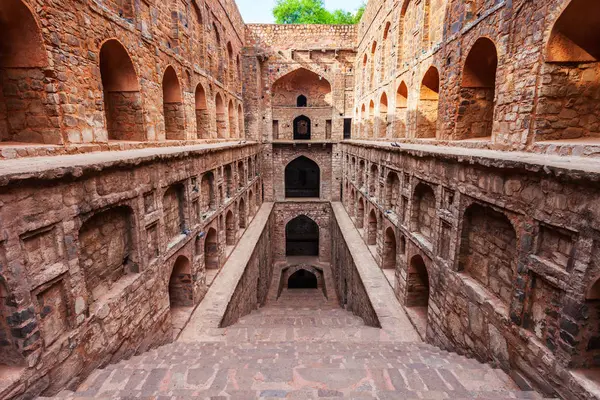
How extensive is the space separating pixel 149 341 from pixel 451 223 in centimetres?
503

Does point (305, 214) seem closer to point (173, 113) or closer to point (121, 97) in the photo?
point (173, 113)

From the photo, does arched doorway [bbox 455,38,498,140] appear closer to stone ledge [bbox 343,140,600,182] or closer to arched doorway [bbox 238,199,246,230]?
stone ledge [bbox 343,140,600,182]

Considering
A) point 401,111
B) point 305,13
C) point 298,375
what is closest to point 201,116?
point 401,111

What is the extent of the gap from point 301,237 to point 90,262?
15.9m

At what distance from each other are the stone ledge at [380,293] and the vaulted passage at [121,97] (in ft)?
19.7

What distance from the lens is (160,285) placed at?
18.9ft

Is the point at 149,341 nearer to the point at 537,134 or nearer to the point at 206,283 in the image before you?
the point at 206,283

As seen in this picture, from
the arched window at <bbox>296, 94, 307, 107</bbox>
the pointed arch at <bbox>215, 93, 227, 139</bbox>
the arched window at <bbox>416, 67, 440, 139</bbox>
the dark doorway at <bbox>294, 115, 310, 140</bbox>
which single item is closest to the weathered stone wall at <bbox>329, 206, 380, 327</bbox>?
the arched window at <bbox>416, 67, 440, 139</bbox>

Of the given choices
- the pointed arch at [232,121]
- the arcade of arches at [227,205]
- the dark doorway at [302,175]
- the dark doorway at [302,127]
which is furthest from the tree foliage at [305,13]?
the arcade of arches at [227,205]

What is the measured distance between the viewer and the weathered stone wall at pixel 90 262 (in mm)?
2939

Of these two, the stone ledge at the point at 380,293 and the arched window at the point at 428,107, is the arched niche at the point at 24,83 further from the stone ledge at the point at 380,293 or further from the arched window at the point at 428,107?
the arched window at the point at 428,107

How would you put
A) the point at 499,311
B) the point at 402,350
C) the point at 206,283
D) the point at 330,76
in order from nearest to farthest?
1. the point at 499,311
2. the point at 402,350
3. the point at 206,283
4. the point at 330,76

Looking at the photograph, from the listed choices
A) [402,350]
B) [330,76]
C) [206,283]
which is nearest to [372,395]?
[402,350]

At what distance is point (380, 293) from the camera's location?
7.70 m
